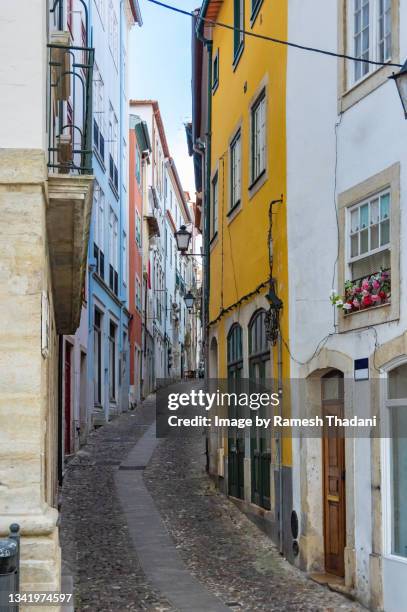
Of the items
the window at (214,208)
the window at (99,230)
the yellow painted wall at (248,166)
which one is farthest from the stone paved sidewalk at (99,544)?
the window at (99,230)

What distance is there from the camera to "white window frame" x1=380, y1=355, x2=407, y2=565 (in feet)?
31.0

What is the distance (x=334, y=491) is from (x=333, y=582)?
1.08 metres

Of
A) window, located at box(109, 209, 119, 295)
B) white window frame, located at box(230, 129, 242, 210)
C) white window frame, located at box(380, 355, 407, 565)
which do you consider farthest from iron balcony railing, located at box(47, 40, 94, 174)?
window, located at box(109, 209, 119, 295)

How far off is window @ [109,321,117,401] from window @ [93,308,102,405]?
2.66m

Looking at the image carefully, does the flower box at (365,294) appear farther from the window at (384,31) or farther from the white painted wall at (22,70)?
the white painted wall at (22,70)

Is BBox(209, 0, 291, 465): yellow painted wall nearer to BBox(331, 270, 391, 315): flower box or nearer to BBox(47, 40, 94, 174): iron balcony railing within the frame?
BBox(331, 270, 391, 315): flower box

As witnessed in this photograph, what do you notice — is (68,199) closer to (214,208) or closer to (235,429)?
(235,429)

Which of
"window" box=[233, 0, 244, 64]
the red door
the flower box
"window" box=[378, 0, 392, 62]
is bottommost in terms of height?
the red door

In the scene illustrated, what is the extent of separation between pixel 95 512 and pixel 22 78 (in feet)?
27.9

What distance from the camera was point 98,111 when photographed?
25719mm

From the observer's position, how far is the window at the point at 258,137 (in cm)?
1435

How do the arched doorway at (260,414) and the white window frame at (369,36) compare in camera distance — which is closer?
the white window frame at (369,36)

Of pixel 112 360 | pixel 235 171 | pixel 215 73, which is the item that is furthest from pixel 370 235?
pixel 112 360

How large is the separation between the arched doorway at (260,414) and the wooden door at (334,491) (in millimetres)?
2012
